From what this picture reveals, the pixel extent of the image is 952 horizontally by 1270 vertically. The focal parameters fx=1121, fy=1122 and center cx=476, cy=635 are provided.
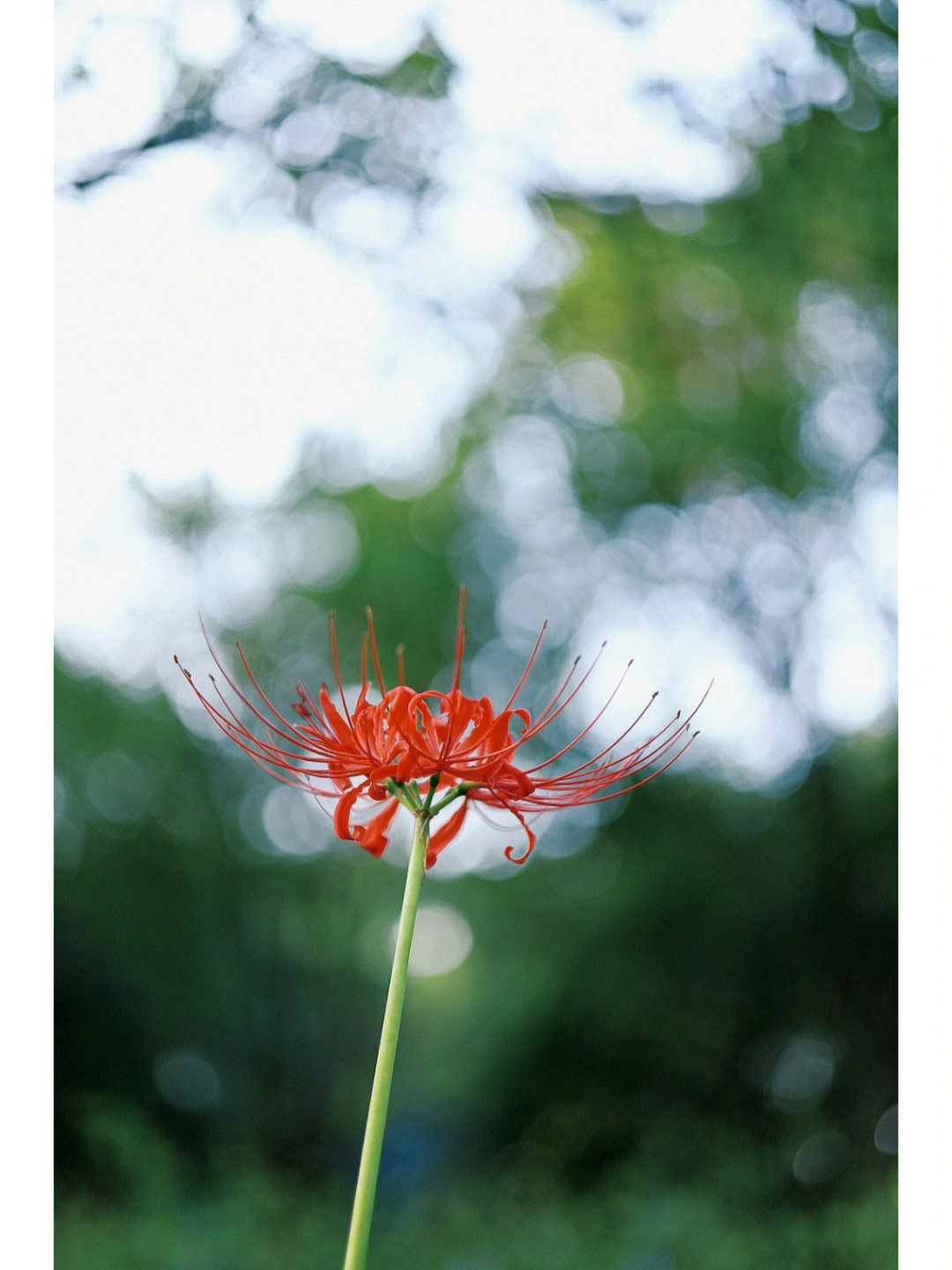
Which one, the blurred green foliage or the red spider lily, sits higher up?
the red spider lily

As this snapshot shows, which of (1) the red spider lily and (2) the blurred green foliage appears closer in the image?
(1) the red spider lily

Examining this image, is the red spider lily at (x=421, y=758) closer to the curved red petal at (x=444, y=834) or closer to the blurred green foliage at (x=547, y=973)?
the curved red petal at (x=444, y=834)

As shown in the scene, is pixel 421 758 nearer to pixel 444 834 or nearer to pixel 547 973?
pixel 444 834

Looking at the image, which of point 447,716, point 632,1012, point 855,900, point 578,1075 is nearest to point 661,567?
point 855,900

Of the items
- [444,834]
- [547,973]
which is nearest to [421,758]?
[444,834]

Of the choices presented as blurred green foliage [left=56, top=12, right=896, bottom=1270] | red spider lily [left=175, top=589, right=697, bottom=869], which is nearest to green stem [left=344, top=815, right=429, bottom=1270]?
red spider lily [left=175, top=589, right=697, bottom=869]

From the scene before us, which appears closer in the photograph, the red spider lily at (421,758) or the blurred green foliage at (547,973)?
the red spider lily at (421,758)

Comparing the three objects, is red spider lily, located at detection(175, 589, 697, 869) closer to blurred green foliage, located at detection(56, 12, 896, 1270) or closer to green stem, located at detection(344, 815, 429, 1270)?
green stem, located at detection(344, 815, 429, 1270)

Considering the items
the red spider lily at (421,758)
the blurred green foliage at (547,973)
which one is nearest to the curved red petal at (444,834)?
the red spider lily at (421,758)
